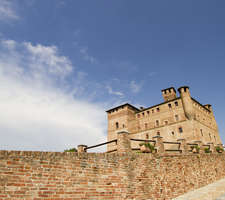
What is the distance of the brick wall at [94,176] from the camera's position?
5.92 metres

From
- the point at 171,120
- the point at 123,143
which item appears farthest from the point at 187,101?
the point at 123,143

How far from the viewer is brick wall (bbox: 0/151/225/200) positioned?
592 cm

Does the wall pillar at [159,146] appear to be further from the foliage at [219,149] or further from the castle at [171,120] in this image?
the castle at [171,120]

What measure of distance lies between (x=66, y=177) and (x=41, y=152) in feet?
4.27

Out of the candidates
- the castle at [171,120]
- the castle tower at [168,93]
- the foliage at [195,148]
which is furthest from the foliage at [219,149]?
the castle tower at [168,93]

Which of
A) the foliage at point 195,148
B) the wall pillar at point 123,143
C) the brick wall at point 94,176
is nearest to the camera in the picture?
the brick wall at point 94,176

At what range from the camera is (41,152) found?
661 centimetres

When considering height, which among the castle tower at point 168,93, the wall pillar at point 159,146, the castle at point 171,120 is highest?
the castle tower at point 168,93

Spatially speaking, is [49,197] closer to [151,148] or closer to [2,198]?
[2,198]

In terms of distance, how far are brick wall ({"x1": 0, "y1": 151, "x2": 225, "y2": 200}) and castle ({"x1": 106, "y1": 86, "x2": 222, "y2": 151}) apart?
21.4 metres

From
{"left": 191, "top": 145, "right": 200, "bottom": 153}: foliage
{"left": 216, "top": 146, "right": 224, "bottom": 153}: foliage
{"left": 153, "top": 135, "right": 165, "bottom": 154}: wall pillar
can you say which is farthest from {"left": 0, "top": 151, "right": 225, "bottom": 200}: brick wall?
{"left": 216, "top": 146, "right": 224, "bottom": 153}: foliage

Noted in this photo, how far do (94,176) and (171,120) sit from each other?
28644 millimetres

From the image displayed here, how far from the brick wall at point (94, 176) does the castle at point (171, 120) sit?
2138cm

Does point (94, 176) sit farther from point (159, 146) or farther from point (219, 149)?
point (219, 149)
